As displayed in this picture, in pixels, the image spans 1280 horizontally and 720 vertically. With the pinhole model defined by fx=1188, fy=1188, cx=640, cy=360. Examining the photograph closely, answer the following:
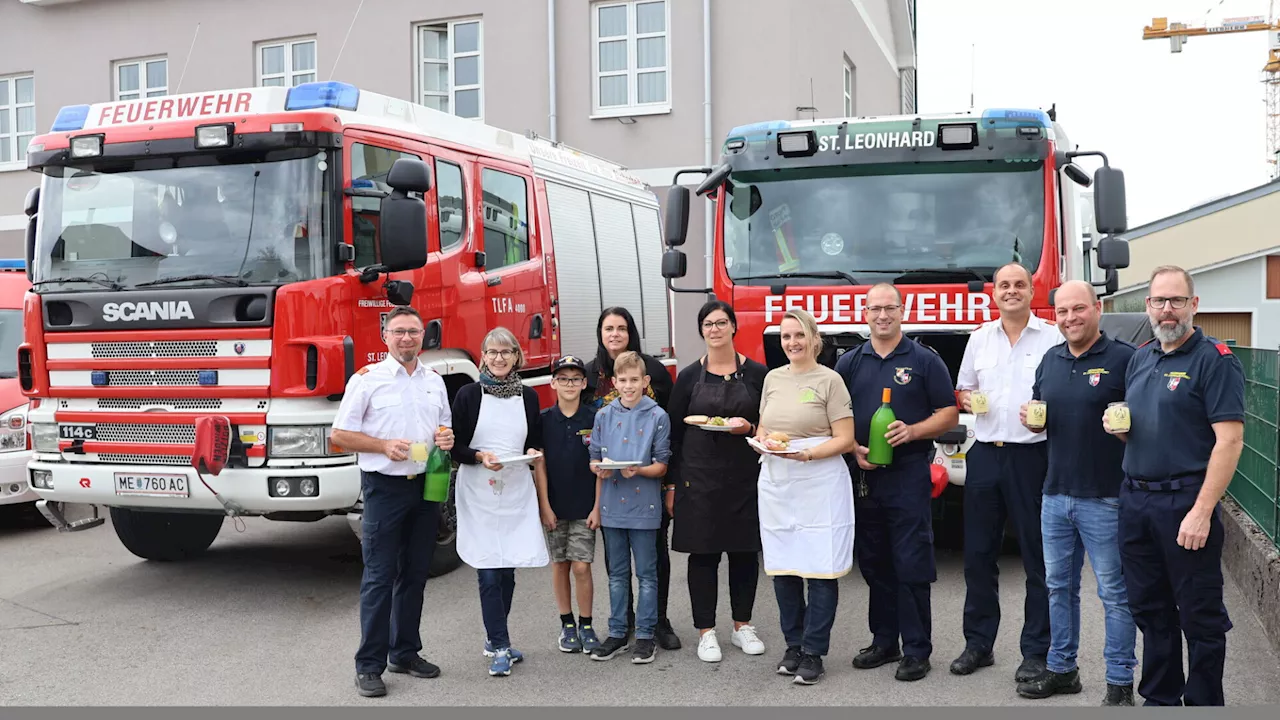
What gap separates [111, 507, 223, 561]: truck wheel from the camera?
8.07 meters

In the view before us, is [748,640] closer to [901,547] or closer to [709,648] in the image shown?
[709,648]

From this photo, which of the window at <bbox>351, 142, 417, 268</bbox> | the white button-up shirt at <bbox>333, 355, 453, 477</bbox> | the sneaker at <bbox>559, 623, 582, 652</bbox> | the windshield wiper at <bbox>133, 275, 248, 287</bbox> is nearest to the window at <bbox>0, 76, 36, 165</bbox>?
the windshield wiper at <bbox>133, 275, 248, 287</bbox>

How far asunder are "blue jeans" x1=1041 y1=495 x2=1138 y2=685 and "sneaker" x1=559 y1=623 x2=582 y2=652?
7.32 feet

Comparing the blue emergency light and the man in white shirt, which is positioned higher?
the blue emergency light

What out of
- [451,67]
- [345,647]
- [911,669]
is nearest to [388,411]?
[345,647]

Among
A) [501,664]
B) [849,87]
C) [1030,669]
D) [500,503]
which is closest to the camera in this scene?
[1030,669]

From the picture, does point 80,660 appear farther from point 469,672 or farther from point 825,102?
point 825,102

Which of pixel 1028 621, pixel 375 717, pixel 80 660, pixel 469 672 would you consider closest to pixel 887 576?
pixel 1028 621

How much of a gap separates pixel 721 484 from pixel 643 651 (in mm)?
893

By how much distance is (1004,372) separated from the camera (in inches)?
216

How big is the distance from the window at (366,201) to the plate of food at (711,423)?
7.75 feet

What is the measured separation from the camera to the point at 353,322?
6.76 m

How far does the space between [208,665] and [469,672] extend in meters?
1.31

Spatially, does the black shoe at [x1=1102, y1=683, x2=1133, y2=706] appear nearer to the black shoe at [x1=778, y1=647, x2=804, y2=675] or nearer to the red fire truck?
the black shoe at [x1=778, y1=647, x2=804, y2=675]
